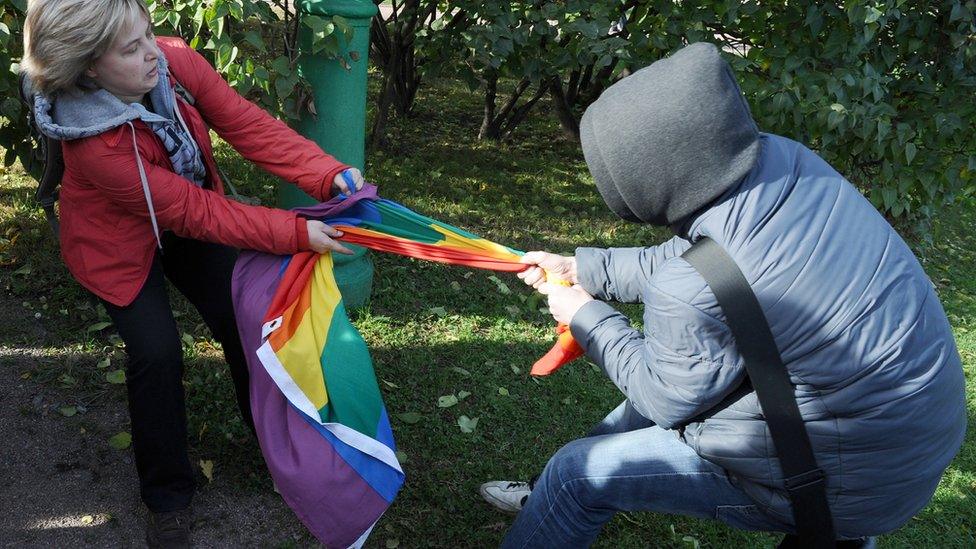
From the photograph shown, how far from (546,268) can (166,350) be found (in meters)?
1.19

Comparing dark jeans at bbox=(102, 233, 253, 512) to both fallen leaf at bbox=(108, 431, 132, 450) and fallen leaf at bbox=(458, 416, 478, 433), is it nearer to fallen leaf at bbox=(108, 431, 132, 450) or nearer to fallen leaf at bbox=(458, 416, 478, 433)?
fallen leaf at bbox=(108, 431, 132, 450)

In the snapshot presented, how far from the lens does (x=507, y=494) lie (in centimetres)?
318

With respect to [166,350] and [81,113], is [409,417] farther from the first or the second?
[81,113]

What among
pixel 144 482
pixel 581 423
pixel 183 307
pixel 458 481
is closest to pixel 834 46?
pixel 581 423

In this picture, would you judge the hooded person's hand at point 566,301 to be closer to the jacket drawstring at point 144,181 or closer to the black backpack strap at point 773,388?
the black backpack strap at point 773,388

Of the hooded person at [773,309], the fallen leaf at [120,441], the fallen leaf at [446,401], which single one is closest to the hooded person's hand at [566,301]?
the hooded person at [773,309]

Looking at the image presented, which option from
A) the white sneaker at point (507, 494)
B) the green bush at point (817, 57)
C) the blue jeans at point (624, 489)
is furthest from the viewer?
the green bush at point (817, 57)

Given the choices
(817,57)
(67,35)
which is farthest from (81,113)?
(817,57)

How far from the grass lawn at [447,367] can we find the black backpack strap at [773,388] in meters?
1.31

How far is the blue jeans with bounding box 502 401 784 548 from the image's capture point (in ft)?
7.14

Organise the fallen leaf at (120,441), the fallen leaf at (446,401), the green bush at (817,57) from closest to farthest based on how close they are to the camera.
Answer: the fallen leaf at (120,441), the fallen leaf at (446,401), the green bush at (817,57)

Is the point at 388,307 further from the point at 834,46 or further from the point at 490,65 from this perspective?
the point at 834,46

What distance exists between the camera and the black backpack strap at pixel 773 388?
1796 mm

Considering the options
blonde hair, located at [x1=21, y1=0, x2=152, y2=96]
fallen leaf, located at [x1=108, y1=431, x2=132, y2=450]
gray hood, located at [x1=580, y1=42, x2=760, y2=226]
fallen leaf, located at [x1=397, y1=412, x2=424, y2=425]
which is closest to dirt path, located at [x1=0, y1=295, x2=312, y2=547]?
fallen leaf, located at [x1=108, y1=431, x2=132, y2=450]
